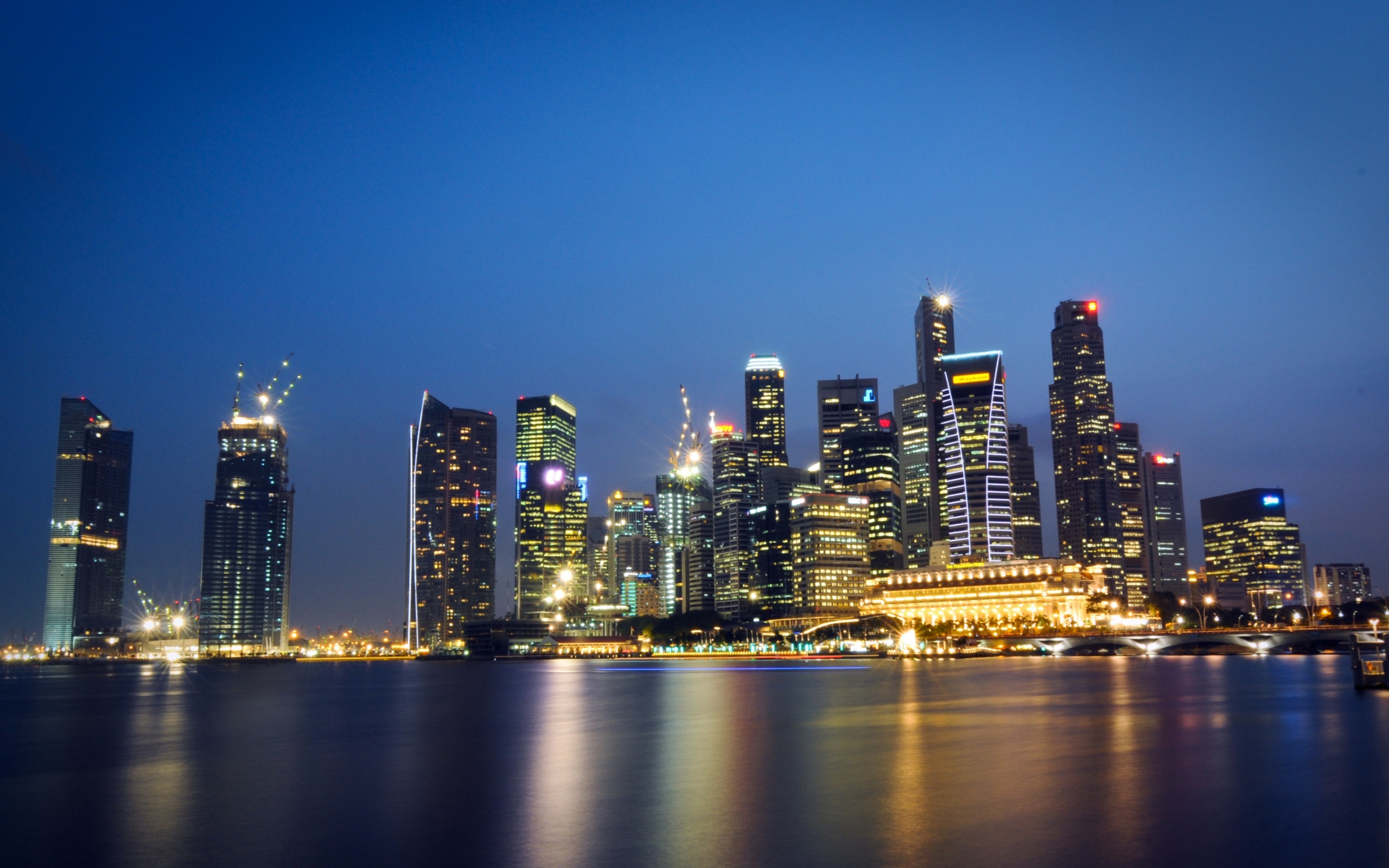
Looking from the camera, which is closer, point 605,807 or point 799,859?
point 799,859

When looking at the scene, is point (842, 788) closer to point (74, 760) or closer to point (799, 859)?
point (799, 859)

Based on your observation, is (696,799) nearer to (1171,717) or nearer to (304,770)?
(304,770)

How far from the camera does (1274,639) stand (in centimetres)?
18500

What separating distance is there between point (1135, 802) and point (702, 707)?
46.5m

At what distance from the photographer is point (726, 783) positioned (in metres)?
35.2

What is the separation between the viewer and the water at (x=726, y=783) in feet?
81.8

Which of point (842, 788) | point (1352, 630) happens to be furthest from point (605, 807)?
point (1352, 630)

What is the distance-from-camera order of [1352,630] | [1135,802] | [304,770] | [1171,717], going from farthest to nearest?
[1352,630] → [1171,717] → [304,770] → [1135,802]

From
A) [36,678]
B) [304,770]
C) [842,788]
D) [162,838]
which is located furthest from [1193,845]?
[36,678]

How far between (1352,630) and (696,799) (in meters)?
173

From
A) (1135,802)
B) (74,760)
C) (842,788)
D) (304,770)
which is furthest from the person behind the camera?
(74,760)

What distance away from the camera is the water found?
81.8 ft

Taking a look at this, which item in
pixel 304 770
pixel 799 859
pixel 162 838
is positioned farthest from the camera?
pixel 304 770

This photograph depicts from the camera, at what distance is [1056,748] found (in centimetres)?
4375
